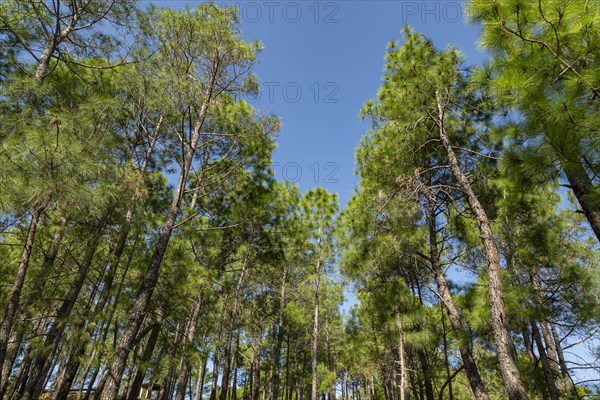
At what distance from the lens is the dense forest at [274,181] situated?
344cm

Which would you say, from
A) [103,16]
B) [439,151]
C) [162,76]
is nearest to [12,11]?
[103,16]

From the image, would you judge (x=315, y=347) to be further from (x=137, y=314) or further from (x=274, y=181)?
(x=137, y=314)

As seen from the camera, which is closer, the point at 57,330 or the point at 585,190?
the point at 585,190

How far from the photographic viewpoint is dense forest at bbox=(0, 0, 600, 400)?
3436mm

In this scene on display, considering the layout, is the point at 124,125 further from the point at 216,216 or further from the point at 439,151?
the point at 439,151

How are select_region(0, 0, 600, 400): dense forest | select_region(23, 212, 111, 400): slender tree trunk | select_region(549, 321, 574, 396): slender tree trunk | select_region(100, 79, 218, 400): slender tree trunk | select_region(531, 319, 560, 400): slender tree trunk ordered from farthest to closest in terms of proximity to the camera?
1. select_region(549, 321, 574, 396): slender tree trunk
2. select_region(23, 212, 111, 400): slender tree trunk
3. select_region(531, 319, 560, 400): slender tree trunk
4. select_region(100, 79, 218, 400): slender tree trunk
5. select_region(0, 0, 600, 400): dense forest

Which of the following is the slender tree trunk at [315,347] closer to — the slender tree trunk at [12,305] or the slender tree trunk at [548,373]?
the slender tree trunk at [548,373]

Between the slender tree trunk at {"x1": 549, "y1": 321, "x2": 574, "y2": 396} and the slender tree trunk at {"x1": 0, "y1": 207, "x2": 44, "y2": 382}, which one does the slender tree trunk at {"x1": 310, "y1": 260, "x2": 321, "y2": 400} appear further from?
the slender tree trunk at {"x1": 0, "y1": 207, "x2": 44, "y2": 382}

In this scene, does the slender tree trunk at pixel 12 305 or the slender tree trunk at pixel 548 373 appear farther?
the slender tree trunk at pixel 548 373

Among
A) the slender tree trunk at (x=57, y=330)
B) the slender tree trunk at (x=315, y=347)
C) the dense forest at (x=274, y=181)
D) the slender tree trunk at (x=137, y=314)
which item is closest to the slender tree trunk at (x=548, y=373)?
the dense forest at (x=274, y=181)

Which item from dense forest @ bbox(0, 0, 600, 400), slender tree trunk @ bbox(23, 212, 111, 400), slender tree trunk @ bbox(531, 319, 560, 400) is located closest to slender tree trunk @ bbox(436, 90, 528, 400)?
dense forest @ bbox(0, 0, 600, 400)

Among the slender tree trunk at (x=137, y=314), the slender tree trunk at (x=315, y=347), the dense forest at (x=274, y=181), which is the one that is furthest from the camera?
the slender tree trunk at (x=315, y=347)

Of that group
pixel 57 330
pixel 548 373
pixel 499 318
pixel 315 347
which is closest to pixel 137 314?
pixel 57 330

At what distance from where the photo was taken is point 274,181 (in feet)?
33.2
